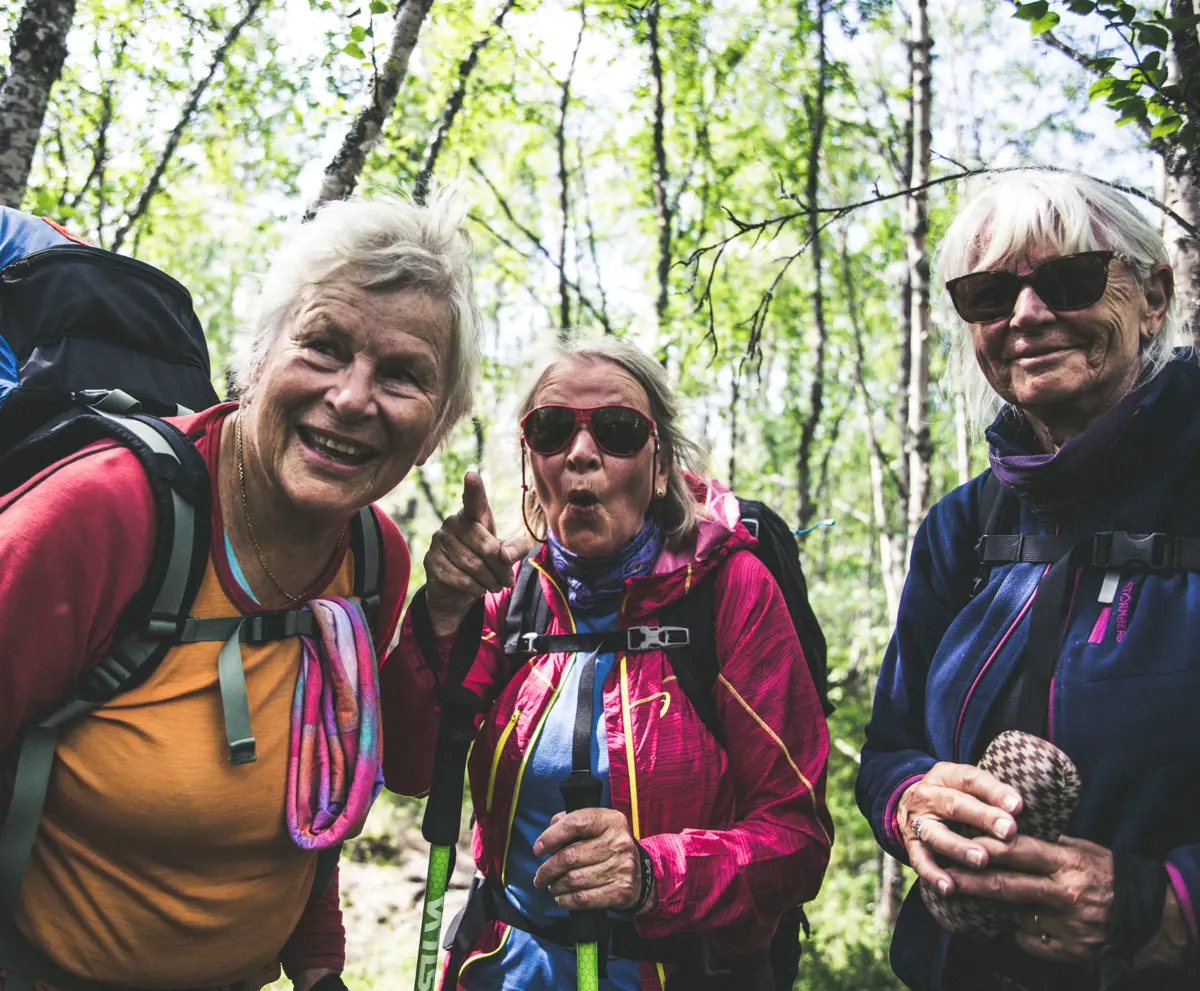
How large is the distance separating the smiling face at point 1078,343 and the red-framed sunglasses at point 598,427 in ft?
4.11

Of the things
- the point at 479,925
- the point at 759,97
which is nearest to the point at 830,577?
the point at 759,97

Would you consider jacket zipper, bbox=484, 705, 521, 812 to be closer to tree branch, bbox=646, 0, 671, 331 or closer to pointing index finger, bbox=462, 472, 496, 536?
pointing index finger, bbox=462, 472, 496, 536

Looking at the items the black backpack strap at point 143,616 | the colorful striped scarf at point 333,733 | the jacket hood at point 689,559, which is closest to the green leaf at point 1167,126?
the jacket hood at point 689,559

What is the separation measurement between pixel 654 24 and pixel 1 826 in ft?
33.5

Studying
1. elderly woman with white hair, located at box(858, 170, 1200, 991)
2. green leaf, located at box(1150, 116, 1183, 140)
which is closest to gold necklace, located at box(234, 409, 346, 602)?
elderly woman with white hair, located at box(858, 170, 1200, 991)

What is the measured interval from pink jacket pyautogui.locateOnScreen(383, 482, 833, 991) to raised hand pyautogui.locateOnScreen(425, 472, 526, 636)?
0.80ft

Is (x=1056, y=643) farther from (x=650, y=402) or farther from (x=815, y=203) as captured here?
(x=815, y=203)

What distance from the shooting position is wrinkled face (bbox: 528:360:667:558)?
2881mm

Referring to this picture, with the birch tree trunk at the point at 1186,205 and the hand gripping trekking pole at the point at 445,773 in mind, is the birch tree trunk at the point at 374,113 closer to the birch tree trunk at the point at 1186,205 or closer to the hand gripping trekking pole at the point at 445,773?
the hand gripping trekking pole at the point at 445,773

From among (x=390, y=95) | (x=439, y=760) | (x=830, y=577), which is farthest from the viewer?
(x=830, y=577)

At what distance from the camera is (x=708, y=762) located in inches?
97.2

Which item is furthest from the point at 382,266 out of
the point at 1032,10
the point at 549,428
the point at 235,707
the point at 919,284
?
the point at 919,284

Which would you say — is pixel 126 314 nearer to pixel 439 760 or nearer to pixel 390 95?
pixel 439 760

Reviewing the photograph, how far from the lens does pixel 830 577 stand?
22.6m
